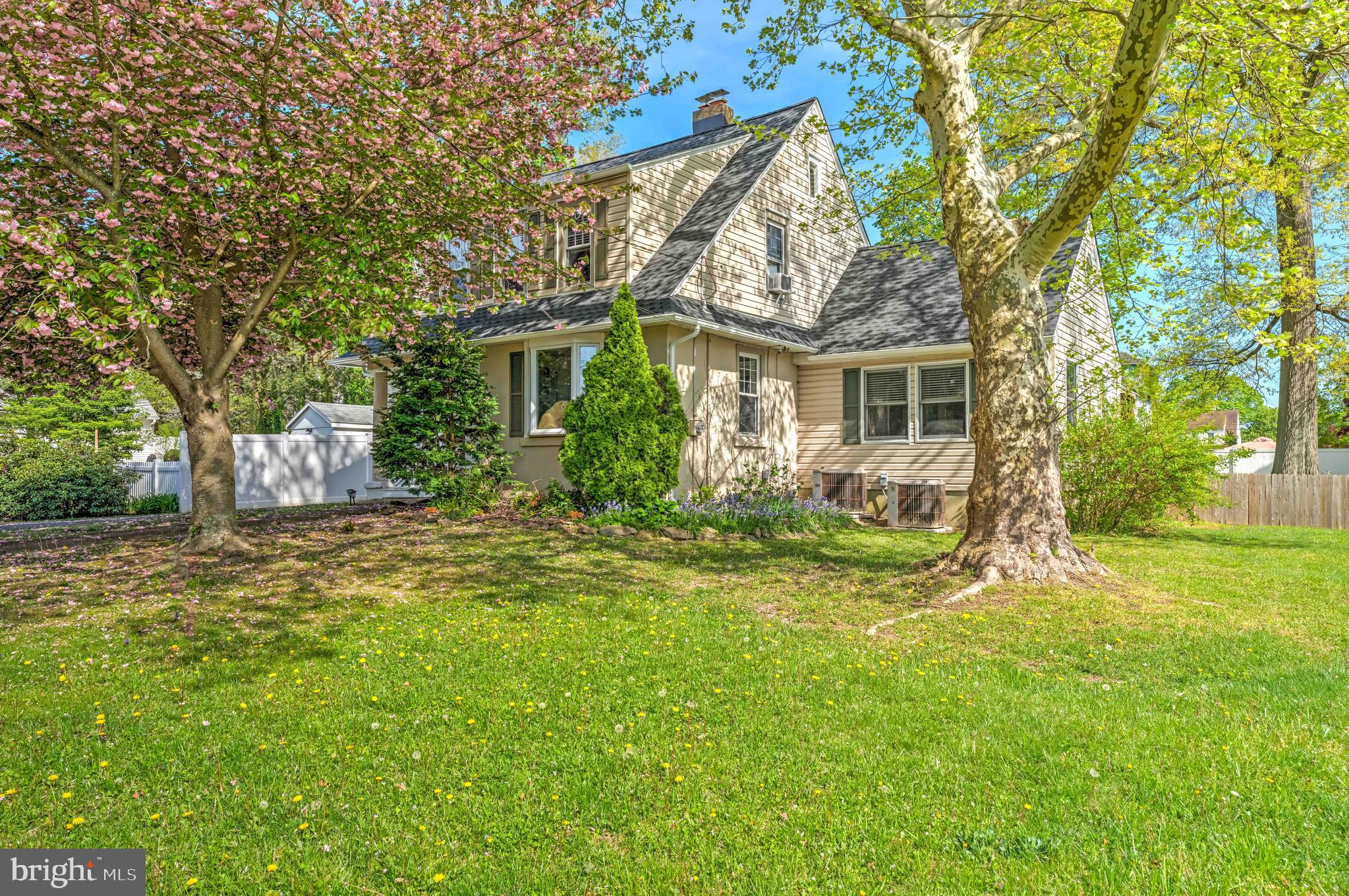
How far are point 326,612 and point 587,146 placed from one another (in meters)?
25.7

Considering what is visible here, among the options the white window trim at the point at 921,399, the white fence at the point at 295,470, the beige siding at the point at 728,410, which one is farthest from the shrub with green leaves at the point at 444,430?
the white window trim at the point at 921,399

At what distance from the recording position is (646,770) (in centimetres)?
362

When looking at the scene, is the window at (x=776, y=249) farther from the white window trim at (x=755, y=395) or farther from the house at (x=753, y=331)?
the white window trim at (x=755, y=395)

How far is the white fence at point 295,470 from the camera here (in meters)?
18.8

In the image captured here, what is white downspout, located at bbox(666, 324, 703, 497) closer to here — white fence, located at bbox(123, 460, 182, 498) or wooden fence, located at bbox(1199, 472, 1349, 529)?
wooden fence, located at bbox(1199, 472, 1349, 529)

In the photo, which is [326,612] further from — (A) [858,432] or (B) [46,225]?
(A) [858,432]

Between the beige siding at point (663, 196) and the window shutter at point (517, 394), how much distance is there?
2.91m

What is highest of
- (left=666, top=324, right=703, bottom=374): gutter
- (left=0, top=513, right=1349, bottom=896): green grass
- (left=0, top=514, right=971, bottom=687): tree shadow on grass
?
(left=666, top=324, right=703, bottom=374): gutter

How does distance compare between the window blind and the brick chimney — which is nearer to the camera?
the window blind

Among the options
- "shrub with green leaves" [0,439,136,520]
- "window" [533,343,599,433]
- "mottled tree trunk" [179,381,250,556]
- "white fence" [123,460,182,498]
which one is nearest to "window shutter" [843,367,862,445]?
"window" [533,343,599,433]

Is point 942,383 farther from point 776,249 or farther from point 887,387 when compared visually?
point 776,249

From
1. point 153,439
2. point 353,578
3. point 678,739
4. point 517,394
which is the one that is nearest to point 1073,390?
point 517,394

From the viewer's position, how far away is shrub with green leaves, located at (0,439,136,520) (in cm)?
1667

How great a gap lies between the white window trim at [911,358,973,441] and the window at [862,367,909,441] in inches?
6.1
